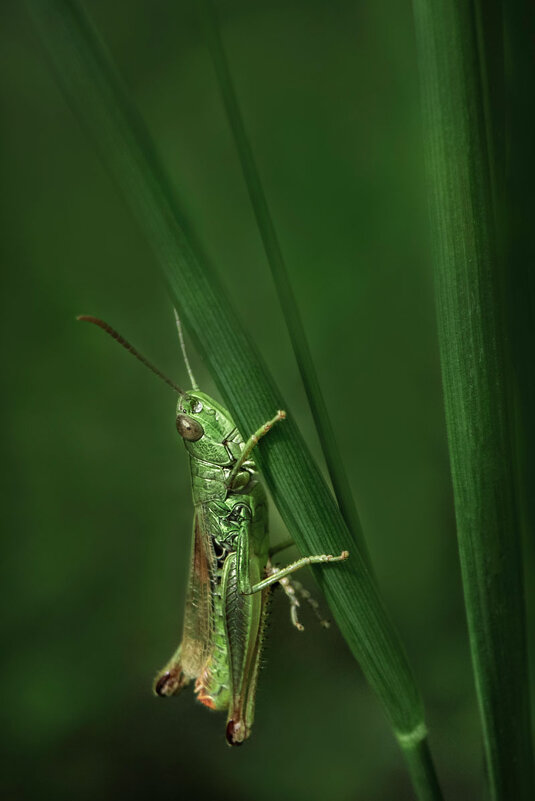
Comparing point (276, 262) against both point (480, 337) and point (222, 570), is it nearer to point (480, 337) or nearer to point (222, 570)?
point (480, 337)

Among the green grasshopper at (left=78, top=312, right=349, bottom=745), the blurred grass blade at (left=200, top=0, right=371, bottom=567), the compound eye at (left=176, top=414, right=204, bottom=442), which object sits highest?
the blurred grass blade at (left=200, top=0, right=371, bottom=567)

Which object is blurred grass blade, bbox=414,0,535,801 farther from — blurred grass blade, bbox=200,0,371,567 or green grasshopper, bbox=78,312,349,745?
green grasshopper, bbox=78,312,349,745

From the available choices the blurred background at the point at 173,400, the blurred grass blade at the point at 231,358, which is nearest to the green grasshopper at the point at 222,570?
the blurred background at the point at 173,400

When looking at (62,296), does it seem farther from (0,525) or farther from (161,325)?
(0,525)

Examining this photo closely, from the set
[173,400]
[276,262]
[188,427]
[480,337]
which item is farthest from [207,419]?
[480,337]

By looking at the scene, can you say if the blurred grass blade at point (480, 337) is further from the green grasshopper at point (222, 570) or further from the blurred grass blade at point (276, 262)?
the green grasshopper at point (222, 570)

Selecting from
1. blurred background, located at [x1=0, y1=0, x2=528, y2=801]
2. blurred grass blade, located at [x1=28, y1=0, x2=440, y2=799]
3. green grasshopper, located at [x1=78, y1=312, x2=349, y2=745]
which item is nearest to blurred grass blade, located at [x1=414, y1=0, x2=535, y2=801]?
blurred grass blade, located at [x1=28, y1=0, x2=440, y2=799]
